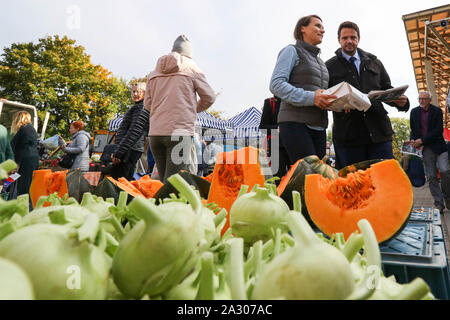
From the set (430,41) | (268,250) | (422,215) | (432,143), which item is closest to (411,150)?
(432,143)

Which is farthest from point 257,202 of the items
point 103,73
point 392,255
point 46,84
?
point 103,73

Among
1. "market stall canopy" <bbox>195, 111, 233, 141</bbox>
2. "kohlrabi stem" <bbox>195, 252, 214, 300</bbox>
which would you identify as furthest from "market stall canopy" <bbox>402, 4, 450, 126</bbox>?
"kohlrabi stem" <bbox>195, 252, 214, 300</bbox>

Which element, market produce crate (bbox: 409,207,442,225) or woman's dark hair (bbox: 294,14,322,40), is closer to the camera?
market produce crate (bbox: 409,207,442,225)

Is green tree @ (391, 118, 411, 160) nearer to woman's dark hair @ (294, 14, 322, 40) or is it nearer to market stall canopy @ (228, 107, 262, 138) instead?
market stall canopy @ (228, 107, 262, 138)

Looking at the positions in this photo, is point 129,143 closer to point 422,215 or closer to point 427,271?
point 422,215

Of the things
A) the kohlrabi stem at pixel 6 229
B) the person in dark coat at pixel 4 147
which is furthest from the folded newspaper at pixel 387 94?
the person in dark coat at pixel 4 147

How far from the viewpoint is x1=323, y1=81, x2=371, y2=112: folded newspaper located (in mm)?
2199

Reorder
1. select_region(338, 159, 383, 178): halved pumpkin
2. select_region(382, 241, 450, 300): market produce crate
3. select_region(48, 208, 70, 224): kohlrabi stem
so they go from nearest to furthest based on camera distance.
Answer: select_region(48, 208, 70, 224): kohlrabi stem, select_region(382, 241, 450, 300): market produce crate, select_region(338, 159, 383, 178): halved pumpkin

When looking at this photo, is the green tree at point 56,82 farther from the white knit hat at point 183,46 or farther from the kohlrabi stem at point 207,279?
the kohlrabi stem at point 207,279

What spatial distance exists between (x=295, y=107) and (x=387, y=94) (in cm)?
73

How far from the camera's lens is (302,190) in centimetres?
144

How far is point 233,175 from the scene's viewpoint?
1508 millimetres

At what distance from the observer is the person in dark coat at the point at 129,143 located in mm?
3225
